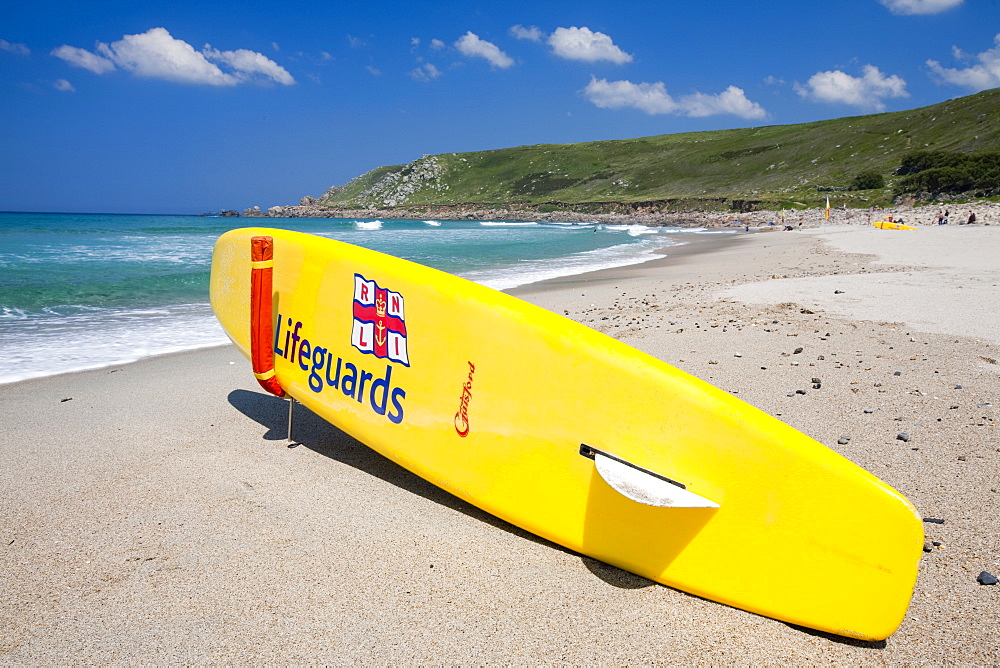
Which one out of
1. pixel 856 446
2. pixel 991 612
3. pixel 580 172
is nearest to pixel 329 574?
pixel 991 612

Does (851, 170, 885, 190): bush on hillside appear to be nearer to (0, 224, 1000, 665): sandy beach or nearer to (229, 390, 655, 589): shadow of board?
(0, 224, 1000, 665): sandy beach

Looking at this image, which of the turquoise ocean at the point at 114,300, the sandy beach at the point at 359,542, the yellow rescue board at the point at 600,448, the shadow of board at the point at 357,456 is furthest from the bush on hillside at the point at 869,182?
the yellow rescue board at the point at 600,448

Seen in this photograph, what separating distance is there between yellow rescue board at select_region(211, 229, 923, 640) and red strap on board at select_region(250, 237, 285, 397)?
0.87ft

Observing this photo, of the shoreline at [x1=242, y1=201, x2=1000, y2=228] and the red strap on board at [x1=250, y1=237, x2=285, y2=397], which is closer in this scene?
the red strap on board at [x1=250, y1=237, x2=285, y2=397]

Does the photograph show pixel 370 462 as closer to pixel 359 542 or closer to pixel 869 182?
pixel 359 542

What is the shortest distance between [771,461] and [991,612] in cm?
86

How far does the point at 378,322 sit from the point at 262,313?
2.80 ft

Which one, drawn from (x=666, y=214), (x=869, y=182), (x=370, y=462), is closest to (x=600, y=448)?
(x=370, y=462)

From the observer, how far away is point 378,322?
294 cm

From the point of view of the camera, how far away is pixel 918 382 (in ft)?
13.4

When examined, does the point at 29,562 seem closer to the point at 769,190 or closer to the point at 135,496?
the point at 135,496

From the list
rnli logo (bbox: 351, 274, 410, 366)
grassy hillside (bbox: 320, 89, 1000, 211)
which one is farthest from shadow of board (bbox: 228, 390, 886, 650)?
grassy hillside (bbox: 320, 89, 1000, 211)

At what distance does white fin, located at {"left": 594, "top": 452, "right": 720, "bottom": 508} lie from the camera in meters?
1.94

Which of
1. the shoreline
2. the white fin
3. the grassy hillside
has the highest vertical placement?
the grassy hillside
